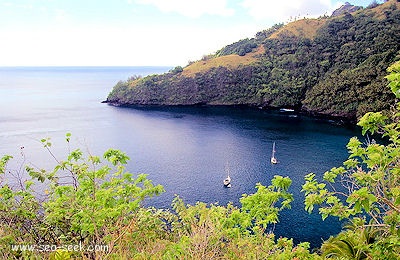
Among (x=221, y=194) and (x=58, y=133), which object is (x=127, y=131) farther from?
(x=221, y=194)

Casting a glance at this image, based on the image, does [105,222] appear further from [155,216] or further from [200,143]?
[200,143]

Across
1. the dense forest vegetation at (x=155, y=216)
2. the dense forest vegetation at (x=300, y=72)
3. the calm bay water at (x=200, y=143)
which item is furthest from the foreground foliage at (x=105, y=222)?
the dense forest vegetation at (x=300, y=72)

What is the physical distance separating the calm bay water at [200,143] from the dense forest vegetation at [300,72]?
748 centimetres

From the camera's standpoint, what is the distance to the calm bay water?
32.1 meters

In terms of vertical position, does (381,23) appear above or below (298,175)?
above

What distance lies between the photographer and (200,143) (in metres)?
51.2

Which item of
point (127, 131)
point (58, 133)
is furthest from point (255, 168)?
point (58, 133)

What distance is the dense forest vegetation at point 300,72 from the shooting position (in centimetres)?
7069

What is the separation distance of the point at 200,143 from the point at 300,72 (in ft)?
153

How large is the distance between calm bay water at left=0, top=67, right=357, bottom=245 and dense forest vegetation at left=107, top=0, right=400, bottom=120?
748cm

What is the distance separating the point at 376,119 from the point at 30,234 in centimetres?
810

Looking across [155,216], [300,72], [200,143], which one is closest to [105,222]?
Result: [155,216]

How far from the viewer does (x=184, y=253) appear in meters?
6.74

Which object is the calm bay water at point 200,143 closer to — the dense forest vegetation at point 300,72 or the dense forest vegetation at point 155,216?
the dense forest vegetation at point 300,72
